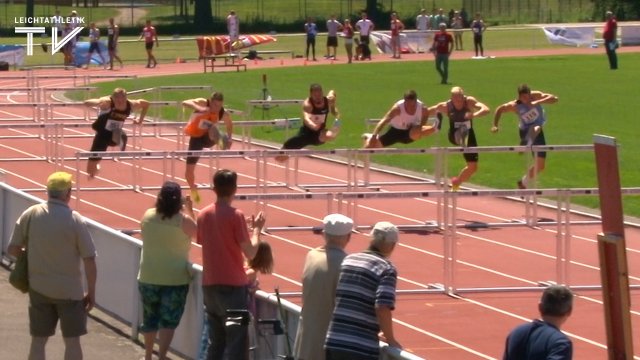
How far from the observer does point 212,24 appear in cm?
8156

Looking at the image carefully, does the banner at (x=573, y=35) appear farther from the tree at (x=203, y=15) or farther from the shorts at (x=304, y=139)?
the shorts at (x=304, y=139)

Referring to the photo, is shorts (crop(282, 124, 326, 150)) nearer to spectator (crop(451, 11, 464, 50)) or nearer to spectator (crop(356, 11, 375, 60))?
spectator (crop(356, 11, 375, 60))

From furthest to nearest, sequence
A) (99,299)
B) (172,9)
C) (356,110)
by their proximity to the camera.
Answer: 1. (172,9)
2. (356,110)
3. (99,299)

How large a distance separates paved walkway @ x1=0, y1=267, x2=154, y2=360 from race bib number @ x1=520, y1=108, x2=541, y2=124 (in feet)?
29.3

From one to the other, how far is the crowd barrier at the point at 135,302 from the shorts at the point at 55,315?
4.14 feet

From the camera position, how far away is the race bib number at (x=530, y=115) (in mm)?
20516

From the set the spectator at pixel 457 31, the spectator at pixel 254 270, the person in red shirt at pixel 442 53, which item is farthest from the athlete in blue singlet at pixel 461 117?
the spectator at pixel 457 31

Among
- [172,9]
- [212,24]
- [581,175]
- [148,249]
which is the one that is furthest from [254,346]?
[172,9]

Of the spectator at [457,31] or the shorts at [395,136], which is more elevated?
the spectator at [457,31]

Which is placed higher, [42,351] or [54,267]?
[54,267]

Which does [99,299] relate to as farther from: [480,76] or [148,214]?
[480,76]

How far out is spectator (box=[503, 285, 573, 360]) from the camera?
706 cm

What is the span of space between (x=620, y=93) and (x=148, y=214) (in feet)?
97.3

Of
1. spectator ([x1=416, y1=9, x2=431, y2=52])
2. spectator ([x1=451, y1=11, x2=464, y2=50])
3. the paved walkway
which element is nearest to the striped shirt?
the paved walkway
